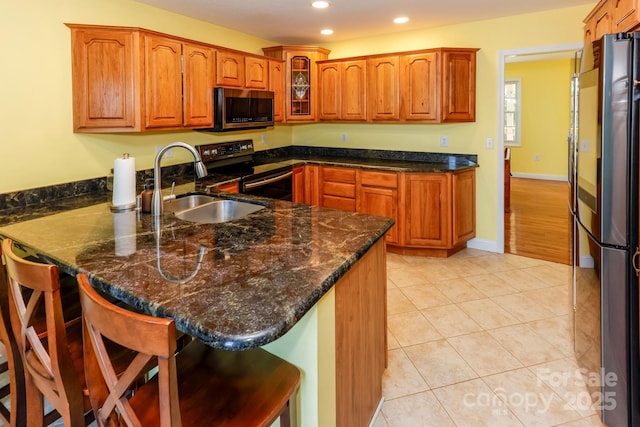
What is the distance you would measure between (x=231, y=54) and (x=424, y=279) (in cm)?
279

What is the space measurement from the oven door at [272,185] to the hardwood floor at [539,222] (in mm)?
2509

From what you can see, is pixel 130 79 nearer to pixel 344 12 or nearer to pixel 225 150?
pixel 225 150

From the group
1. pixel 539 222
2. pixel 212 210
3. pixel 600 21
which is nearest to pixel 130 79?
pixel 212 210

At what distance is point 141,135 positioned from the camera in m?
3.52

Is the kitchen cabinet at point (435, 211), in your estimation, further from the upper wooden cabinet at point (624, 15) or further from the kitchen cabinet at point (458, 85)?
the upper wooden cabinet at point (624, 15)

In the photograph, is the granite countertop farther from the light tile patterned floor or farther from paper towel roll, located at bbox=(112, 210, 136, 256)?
the light tile patterned floor

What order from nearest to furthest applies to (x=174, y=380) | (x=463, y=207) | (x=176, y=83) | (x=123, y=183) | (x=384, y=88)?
(x=174, y=380), (x=123, y=183), (x=176, y=83), (x=463, y=207), (x=384, y=88)

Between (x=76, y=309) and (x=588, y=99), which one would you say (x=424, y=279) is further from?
(x=76, y=309)

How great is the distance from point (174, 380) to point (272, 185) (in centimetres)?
340

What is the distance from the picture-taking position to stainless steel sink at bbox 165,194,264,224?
252cm

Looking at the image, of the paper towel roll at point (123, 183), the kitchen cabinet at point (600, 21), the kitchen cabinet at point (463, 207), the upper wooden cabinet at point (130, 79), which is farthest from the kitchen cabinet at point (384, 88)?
the paper towel roll at point (123, 183)

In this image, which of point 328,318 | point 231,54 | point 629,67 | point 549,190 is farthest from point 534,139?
point 328,318

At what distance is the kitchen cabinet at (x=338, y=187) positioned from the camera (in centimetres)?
462

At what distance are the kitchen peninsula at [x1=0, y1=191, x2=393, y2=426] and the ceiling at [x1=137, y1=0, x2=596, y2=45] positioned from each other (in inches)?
87.4
